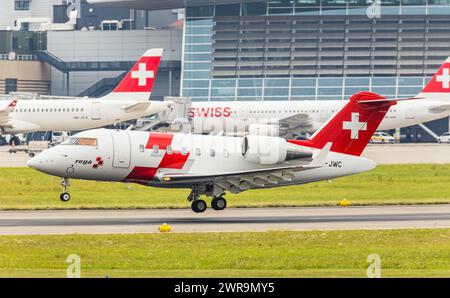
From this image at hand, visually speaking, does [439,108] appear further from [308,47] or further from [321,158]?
[321,158]

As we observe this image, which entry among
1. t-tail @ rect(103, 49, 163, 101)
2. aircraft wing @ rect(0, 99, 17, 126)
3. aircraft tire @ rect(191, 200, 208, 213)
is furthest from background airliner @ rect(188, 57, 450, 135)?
aircraft tire @ rect(191, 200, 208, 213)

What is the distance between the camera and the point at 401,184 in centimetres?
6244

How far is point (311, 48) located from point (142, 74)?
41.4m

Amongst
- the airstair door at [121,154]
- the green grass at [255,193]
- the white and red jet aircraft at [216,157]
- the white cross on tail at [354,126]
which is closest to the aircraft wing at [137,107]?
the green grass at [255,193]

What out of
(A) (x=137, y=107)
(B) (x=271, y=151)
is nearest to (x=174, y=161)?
(B) (x=271, y=151)

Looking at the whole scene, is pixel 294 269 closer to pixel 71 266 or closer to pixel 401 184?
pixel 71 266

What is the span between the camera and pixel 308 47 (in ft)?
491

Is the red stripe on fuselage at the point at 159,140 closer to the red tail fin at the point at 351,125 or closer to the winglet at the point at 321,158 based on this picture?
the red tail fin at the point at 351,125

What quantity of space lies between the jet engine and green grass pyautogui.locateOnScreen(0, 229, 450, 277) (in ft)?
25.8

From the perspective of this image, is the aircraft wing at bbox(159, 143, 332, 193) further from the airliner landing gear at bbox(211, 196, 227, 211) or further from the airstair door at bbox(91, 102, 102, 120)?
the airstair door at bbox(91, 102, 102, 120)

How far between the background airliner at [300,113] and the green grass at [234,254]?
2738 inches

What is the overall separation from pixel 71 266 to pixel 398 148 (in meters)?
76.8

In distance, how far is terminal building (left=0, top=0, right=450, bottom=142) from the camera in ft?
475

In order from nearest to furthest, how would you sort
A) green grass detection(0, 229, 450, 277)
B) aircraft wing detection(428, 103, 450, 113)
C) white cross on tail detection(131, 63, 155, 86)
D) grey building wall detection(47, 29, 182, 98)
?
1. green grass detection(0, 229, 450, 277)
2. aircraft wing detection(428, 103, 450, 113)
3. white cross on tail detection(131, 63, 155, 86)
4. grey building wall detection(47, 29, 182, 98)
